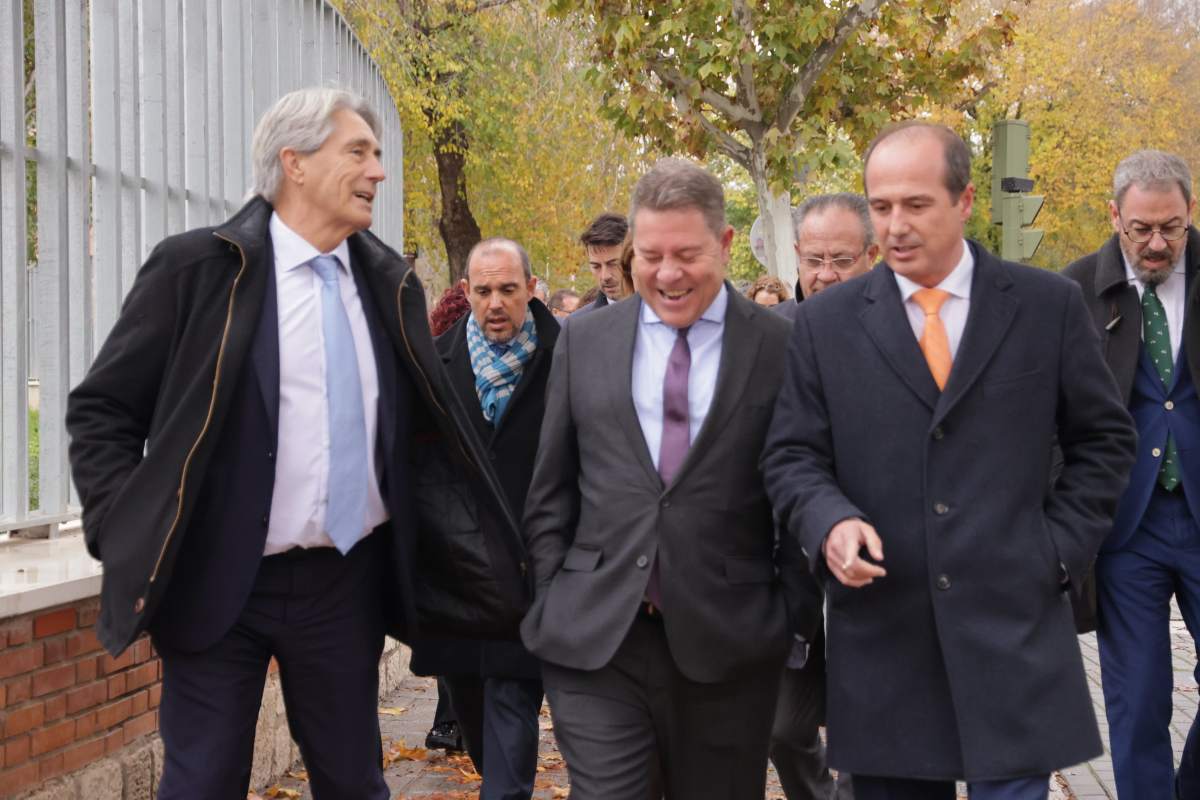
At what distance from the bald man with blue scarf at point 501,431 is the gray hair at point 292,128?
176 cm

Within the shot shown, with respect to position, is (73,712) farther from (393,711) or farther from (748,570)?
(393,711)

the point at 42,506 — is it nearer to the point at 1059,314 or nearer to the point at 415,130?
the point at 1059,314

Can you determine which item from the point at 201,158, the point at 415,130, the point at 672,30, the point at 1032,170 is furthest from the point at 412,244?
the point at 201,158

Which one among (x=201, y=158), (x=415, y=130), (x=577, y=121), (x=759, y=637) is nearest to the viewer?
(x=759, y=637)

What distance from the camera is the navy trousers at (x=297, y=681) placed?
171 inches

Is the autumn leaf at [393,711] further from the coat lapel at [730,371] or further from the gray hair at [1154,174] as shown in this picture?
the coat lapel at [730,371]

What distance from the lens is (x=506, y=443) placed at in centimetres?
624

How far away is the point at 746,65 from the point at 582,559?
1260 cm

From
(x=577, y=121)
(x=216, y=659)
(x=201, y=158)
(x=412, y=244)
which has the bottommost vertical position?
(x=216, y=659)

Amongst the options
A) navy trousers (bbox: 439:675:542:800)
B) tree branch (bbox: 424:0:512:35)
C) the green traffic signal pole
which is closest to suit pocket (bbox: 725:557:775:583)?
navy trousers (bbox: 439:675:542:800)

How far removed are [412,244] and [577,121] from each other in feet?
12.1

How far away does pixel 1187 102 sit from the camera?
1549 inches

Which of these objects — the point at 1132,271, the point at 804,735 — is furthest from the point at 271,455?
the point at 1132,271

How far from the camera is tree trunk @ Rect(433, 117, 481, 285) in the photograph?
89.2 ft
